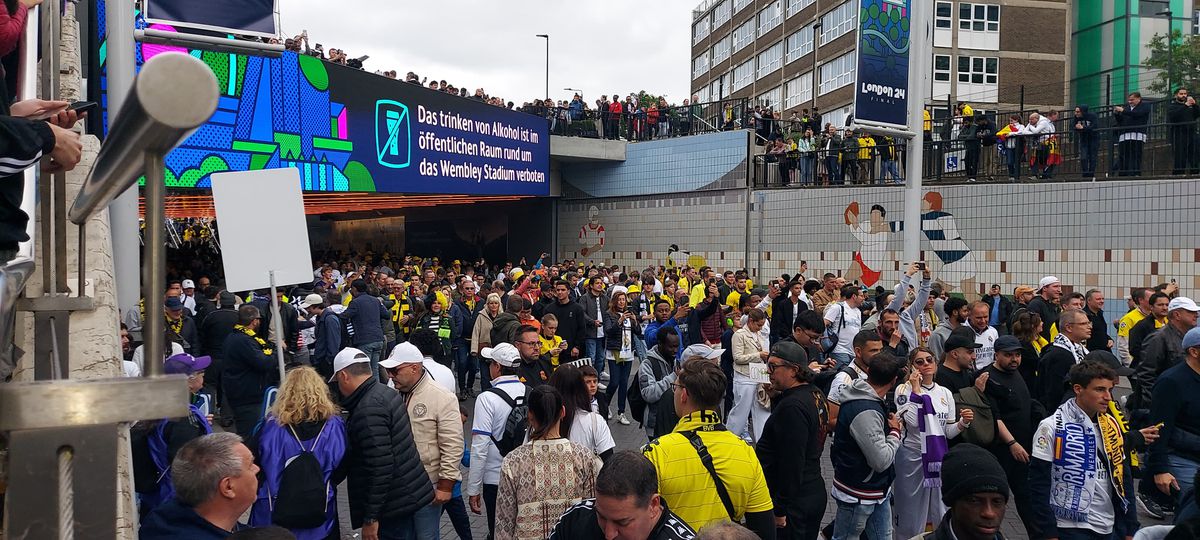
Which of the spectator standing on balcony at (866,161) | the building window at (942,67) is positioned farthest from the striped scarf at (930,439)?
the building window at (942,67)

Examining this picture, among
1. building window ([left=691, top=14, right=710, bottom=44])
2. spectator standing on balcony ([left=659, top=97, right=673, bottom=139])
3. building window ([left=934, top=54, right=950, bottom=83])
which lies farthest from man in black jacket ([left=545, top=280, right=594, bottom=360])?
building window ([left=691, top=14, right=710, bottom=44])

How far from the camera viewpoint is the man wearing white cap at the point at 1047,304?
34.8 ft

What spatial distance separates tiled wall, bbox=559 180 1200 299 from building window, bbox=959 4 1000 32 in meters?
25.0

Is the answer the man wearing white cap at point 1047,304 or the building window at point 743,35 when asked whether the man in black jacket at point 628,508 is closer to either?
the man wearing white cap at point 1047,304

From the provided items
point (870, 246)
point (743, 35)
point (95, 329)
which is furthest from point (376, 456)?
point (743, 35)

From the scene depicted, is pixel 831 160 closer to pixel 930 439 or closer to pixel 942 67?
pixel 930 439

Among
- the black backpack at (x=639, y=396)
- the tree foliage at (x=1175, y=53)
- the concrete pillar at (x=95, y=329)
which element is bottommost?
the black backpack at (x=639, y=396)

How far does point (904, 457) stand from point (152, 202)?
18.6ft

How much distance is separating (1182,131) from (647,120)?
1549 cm

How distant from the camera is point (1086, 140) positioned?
700 inches

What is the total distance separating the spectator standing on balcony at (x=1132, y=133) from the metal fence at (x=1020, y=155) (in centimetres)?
2

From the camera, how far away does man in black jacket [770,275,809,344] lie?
11953 millimetres

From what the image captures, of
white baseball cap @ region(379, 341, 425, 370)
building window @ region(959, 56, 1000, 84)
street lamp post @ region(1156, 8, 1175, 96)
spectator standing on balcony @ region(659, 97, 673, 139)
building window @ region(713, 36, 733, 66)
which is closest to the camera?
white baseball cap @ region(379, 341, 425, 370)

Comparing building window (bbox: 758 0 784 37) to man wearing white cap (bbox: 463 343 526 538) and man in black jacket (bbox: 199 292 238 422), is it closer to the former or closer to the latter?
man in black jacket (bbox: 199 292 238 422)
